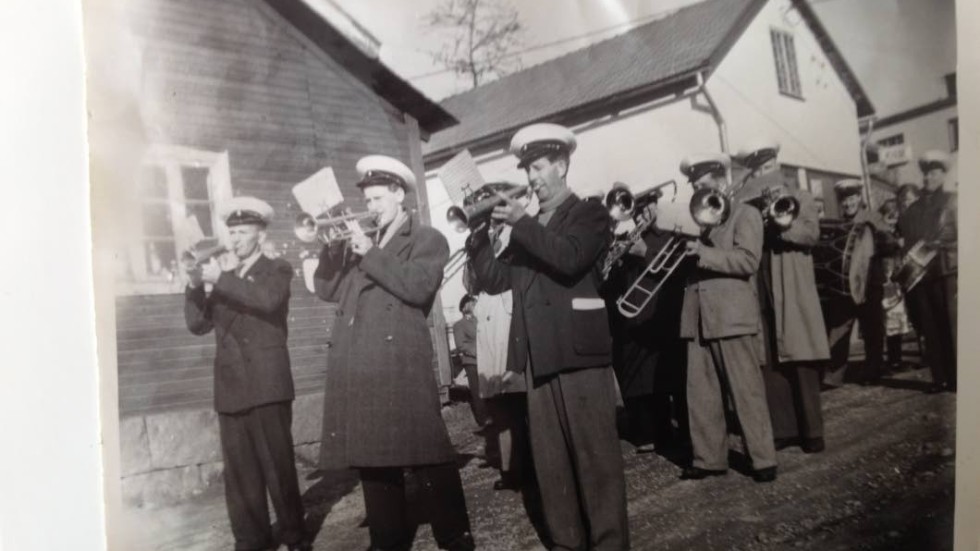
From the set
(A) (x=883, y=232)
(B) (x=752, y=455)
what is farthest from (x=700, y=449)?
(A) (x=883, y=232)

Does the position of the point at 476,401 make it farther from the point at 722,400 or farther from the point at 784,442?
the point at 784,442

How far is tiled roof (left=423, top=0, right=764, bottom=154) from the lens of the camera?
2131 mm

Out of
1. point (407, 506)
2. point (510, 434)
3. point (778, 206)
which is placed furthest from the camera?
point (778, 206)

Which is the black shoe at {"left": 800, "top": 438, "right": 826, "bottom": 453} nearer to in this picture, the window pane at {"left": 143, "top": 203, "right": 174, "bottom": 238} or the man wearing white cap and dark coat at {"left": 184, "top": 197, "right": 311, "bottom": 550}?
the man wearing white cap and dark coat at {"left": 184, "top": 197, "right": 311, "bottom": 550}

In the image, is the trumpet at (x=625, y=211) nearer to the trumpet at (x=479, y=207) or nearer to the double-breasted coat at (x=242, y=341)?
the trumpet at (x=479, y=207)

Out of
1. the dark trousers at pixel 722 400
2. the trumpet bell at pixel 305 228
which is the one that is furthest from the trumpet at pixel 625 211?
the trumpet bell at pixel 305 228

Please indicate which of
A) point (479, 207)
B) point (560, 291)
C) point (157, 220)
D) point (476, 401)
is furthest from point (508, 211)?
point (157, 220)

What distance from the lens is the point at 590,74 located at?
6.96 feet

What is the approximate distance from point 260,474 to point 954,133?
2.43 m

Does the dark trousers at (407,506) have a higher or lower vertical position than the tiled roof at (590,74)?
lower

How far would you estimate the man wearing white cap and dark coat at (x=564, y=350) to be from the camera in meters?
2.01

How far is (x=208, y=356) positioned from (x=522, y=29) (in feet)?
4.51

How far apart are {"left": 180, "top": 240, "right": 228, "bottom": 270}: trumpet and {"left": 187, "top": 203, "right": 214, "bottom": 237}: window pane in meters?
0.03

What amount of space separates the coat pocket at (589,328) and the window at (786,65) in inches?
40.3
